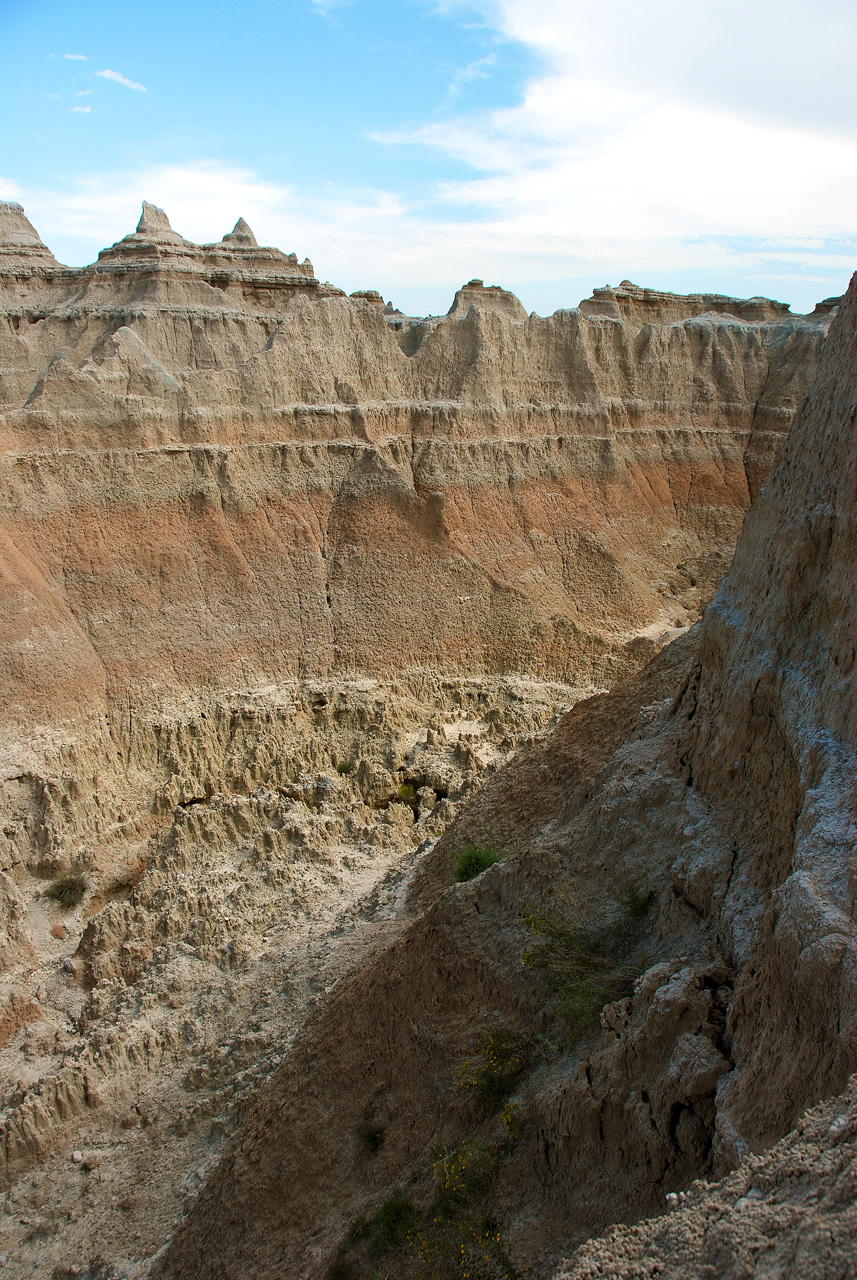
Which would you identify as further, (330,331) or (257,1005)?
(330,331)

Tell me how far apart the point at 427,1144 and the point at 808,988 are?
438cm

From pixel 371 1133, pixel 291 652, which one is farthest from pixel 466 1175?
pixel 291 652

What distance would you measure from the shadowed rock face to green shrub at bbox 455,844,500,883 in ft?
30.4

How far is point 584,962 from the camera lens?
785 centimetres

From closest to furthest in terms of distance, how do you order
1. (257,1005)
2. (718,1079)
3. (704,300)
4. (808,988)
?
(808,988) < (718,1079) < (257,1005) < (704,300)

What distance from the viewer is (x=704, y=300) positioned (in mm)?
32750

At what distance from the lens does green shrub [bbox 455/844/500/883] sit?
35.6 feet

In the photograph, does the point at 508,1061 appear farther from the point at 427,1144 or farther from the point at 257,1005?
the point at 257,1005

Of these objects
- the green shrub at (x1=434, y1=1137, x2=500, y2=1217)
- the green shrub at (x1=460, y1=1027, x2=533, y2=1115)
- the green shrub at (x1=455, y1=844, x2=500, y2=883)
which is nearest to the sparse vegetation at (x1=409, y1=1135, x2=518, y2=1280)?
the green shrub at (x1=434, y1=1137, x2=500, y2=1217)

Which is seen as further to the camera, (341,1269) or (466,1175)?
(341,1269)

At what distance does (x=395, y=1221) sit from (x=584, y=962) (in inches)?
102

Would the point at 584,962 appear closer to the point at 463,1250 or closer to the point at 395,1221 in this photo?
the point at 463,1250

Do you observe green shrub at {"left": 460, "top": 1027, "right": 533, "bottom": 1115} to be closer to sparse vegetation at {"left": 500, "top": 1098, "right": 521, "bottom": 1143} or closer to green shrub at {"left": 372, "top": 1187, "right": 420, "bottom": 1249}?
sparse vegetation at {"left": 500, "top": 1098, "right": 521, "bottom": 1143}

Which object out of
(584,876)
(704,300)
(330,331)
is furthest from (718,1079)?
(704,300)
